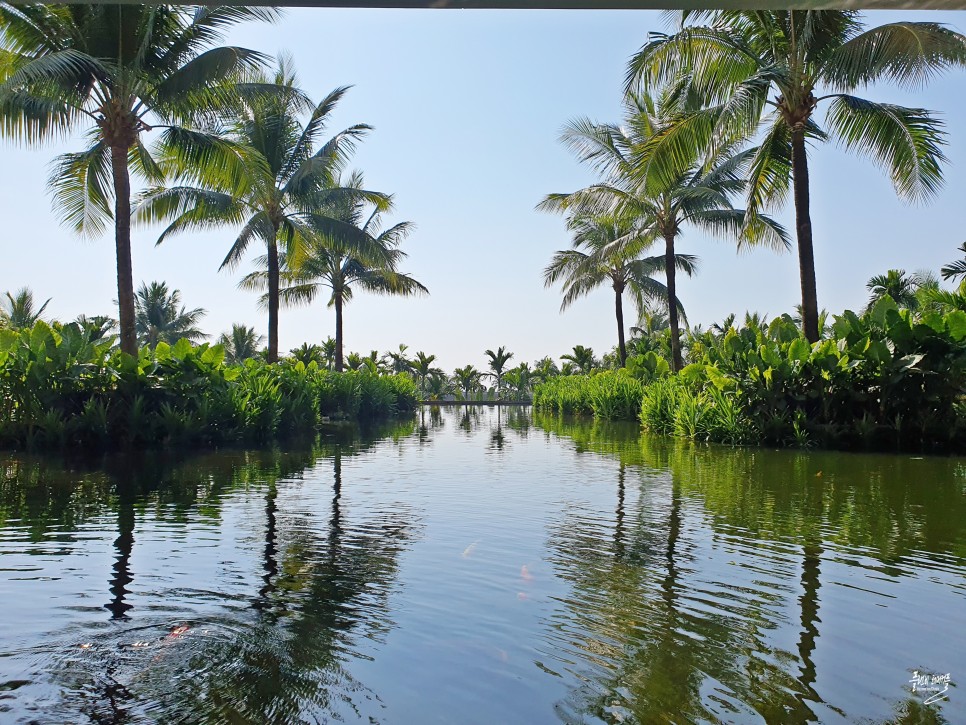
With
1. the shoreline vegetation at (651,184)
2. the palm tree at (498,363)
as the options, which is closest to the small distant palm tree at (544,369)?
the palm tree at (498,363)

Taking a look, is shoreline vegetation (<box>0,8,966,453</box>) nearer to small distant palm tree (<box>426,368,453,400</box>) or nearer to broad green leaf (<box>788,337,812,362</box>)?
broad green leaf (<box>788,337,812,362</box>)

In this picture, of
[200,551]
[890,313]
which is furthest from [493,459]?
[200,551]

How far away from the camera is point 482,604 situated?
4.39 m

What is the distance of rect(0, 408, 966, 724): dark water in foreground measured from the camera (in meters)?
3.12

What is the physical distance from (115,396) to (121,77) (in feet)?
18.8

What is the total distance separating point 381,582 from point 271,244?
1880cm

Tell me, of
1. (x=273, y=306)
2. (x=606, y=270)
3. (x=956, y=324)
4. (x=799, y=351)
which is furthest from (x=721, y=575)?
(x=606, y=270)

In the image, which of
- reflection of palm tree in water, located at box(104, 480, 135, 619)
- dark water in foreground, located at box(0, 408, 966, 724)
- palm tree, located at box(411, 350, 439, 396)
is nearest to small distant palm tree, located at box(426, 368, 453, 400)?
palm tree, located at box(411, 350, 439, 396)

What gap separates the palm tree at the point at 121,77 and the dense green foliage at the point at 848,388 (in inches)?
438

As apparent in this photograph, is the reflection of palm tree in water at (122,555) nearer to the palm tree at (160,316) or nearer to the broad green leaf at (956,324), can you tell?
the broad green leaf at (956,324)

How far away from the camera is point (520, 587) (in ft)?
15.6

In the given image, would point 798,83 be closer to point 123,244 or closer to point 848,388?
point 848,388

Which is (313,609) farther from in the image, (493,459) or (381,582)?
(493,459)

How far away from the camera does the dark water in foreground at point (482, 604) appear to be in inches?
123
